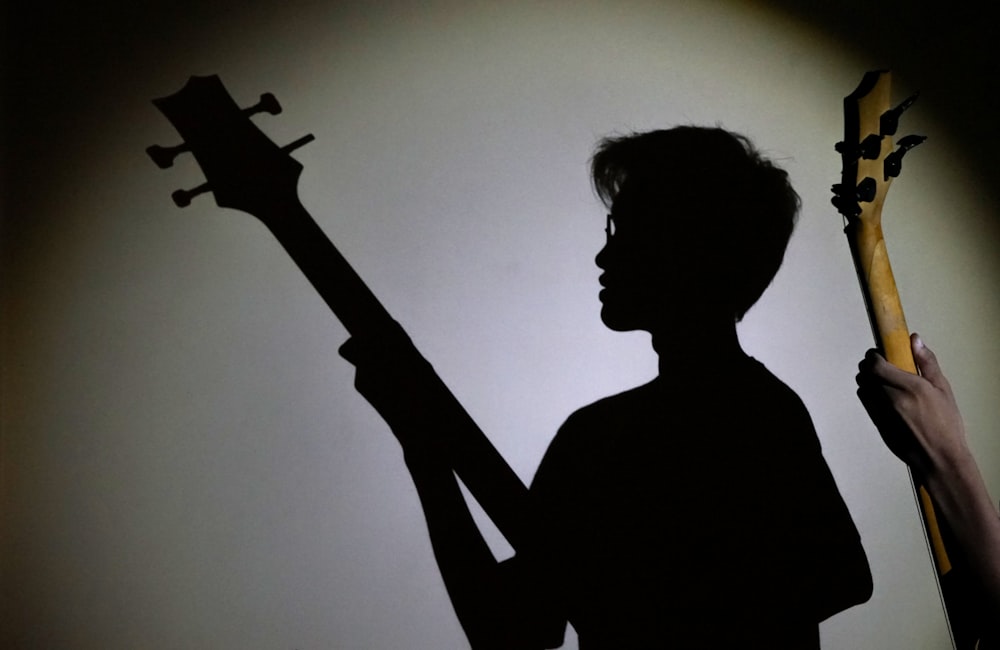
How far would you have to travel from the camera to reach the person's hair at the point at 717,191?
97cm

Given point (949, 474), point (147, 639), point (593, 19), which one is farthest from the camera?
point (593, 19)

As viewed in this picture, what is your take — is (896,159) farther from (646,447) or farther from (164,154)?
(164,154)

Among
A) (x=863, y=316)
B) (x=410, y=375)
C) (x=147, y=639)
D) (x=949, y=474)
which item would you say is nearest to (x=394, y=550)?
(x=410, y=375)

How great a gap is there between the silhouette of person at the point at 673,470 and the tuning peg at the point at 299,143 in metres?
0.35

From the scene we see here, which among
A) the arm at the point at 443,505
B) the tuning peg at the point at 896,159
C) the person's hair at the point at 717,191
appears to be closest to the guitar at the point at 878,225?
the tuning peg at the point at 896,159

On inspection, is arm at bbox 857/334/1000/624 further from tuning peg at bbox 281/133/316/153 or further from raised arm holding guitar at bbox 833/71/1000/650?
tuning peg at bbox 281/133/316/153

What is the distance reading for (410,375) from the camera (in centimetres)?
91

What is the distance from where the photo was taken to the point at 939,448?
729 mm

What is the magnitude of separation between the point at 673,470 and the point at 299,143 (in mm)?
843

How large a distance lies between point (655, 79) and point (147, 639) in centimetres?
129

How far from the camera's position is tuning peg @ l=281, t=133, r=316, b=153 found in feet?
3.03

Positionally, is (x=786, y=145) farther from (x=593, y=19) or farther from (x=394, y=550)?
(x=394, y=550)

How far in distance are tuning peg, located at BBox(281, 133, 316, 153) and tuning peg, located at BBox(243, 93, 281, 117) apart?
0.20 feet

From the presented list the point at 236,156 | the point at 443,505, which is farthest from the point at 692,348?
the point at 236,156
